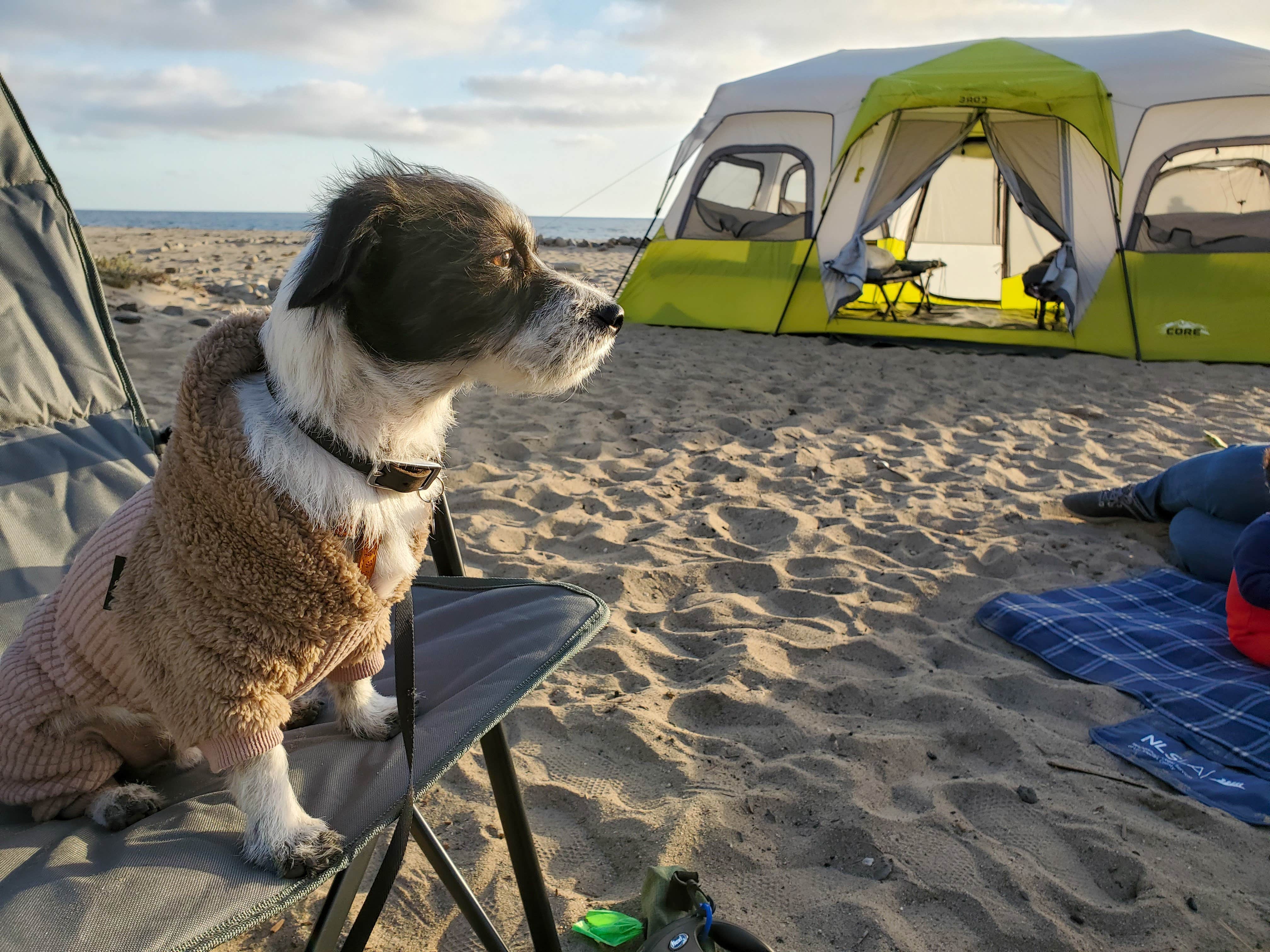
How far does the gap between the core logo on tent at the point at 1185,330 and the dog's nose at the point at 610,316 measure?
712 cm

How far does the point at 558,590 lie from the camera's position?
1.93m

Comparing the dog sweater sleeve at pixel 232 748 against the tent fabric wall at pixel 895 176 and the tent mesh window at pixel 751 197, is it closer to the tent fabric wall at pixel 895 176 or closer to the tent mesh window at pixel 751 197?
the tent fabric wall at pixel 895 176

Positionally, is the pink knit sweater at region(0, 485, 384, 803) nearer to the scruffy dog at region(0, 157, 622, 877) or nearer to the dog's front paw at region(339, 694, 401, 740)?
the scruffy dog at region(0, 157, 622, 877)

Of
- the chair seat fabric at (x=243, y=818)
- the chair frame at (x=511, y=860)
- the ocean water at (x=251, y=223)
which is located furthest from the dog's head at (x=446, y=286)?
the ocean water at (x=251, y=223)

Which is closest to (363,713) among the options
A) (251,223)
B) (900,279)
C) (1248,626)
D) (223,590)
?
(223,590)

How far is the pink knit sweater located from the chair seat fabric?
96mm

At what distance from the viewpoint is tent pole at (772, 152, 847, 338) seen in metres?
7.87

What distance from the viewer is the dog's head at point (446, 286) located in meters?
1.45

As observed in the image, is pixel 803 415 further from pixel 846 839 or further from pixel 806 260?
pixel 846 839

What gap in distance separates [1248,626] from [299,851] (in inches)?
118

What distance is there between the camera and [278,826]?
1.36m

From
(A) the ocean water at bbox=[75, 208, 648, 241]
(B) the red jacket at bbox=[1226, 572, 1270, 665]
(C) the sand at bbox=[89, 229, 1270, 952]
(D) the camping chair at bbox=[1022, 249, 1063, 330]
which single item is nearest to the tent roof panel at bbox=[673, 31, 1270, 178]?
(D) the camping chair at bbox=[1022, 249, 1063, 330]

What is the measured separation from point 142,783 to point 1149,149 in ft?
27.4

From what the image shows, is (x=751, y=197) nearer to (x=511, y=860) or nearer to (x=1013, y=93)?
(x=1013, y=93)
